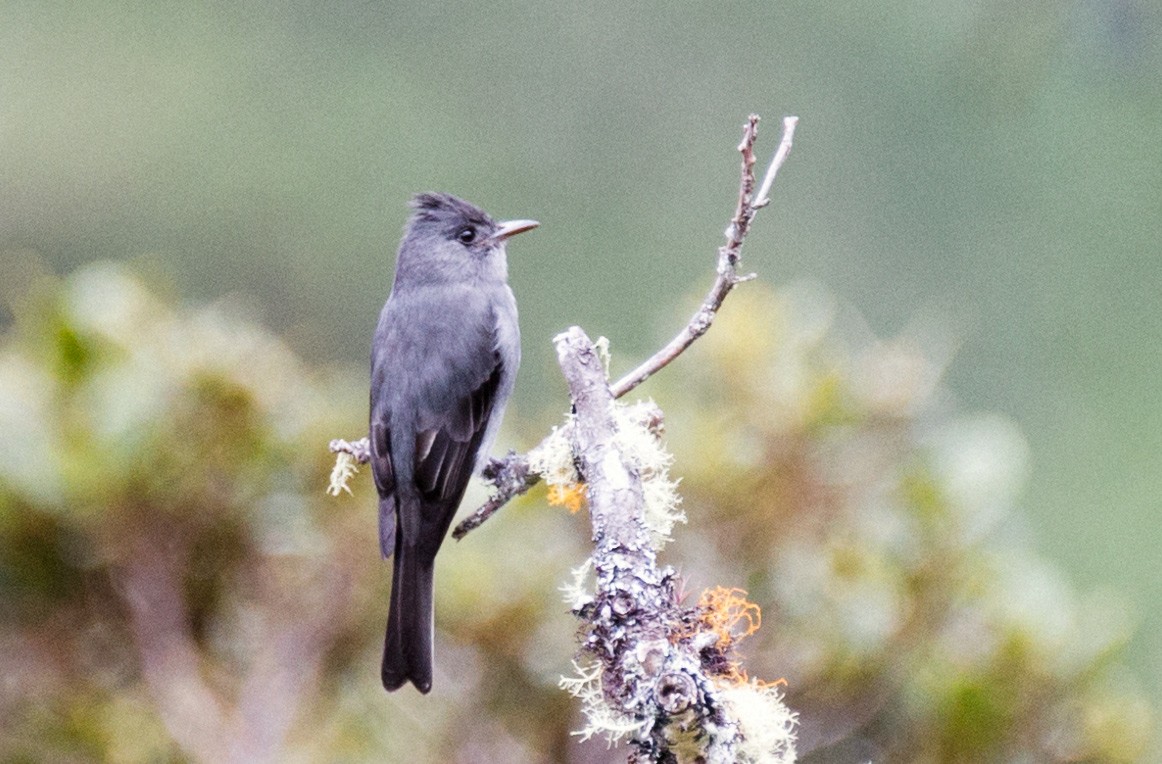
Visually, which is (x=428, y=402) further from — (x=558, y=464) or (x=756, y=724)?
(x=756, y=724)

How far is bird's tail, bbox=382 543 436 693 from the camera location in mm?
2668

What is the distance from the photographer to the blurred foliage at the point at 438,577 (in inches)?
144

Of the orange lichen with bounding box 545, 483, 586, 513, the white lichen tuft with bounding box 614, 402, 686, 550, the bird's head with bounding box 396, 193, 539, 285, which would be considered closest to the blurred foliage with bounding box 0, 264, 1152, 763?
the bird's head with bounding box 396, 193, 539, 285

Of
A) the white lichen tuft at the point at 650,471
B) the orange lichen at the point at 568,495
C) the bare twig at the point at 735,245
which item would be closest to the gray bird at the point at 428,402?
the orange lichen at the point at 568,495

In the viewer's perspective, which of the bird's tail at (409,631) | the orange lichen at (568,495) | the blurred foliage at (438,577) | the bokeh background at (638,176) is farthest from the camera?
the bokeh background at (638,176)

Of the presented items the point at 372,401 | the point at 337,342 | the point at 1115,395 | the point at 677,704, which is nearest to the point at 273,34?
the point at 337,342

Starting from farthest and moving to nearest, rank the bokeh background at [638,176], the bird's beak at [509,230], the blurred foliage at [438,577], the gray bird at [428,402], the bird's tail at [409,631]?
the bokeh background at [638,176]
the blurred foliage at [438,577]
the bird's beak at [509,230]
the gray bird at [428,402]
the bird's tail at [409,631]

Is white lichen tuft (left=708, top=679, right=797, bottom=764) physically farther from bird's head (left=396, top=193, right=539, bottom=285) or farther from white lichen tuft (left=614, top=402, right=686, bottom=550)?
bird's head (left=396, top=193, right=539, bottom=285)

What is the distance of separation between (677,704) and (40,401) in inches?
106

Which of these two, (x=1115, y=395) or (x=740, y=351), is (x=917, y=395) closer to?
(x=740, y=351)

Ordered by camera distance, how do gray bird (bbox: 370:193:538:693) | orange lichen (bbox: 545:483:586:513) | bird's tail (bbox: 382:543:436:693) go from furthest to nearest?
1. gray bird (bbox: 370:193:538:693)
2. bird's tail (bbox: 382:543:436:693)
3. orange lichen (bbox: 545:483:586:513)

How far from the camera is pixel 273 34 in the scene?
12492mm

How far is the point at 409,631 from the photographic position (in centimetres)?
271

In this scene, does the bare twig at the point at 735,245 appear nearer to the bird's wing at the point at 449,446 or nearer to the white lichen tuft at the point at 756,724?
the white lichen tuft at the point at 756,724
